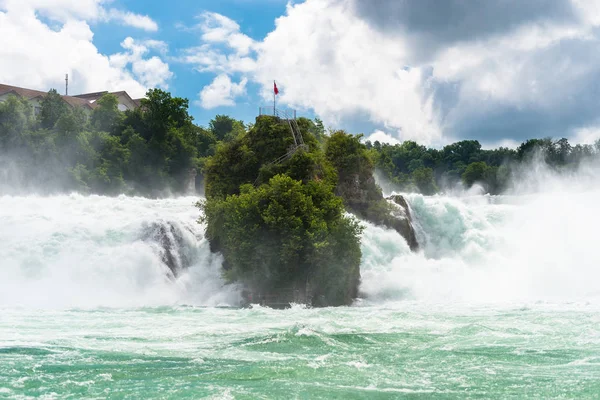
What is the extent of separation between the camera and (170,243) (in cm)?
2752

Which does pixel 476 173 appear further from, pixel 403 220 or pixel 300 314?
pixel 300 314

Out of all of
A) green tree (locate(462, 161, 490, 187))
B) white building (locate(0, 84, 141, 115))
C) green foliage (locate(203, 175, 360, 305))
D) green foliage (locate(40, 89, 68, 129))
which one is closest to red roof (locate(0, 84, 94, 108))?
white building (locate(0, 84, 141, 115))

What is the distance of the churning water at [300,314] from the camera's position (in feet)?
40.9

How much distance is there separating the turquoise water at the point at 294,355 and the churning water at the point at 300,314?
6cm

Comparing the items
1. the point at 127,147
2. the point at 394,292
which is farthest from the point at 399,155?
the point at 394,292

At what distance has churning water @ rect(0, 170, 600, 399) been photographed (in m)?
12.5

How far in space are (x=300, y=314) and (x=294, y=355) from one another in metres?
7.13

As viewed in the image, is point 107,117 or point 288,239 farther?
point 107,117

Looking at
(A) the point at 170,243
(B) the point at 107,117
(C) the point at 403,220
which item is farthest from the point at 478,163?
(A) the point at 170,243

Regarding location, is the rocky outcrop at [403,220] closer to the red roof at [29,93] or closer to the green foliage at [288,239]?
the green foliage at [288,239]

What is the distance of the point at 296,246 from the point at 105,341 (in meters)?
9.82

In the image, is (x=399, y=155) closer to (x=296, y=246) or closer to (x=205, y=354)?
(x=296, y=246)

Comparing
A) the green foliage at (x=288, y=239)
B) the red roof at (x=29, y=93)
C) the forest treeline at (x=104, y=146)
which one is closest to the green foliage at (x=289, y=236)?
the green foliage at (x=288, y=239)

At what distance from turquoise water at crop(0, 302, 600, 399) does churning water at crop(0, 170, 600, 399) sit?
0.06 m
